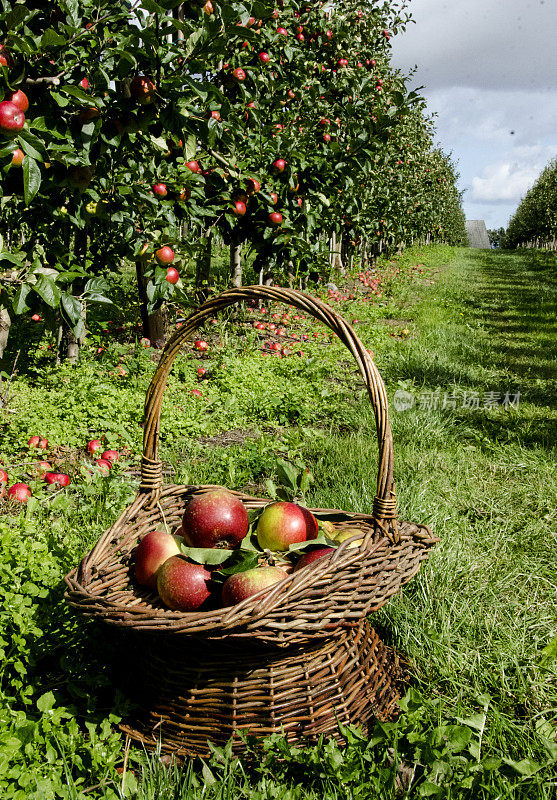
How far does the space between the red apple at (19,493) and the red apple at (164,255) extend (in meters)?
1.40

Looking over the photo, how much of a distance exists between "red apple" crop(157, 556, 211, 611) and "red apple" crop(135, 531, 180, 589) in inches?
3.6

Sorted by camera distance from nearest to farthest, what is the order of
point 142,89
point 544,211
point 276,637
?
point 276,637 < point 142,89 < point 544,211

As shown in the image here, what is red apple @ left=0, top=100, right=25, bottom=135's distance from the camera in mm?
1640

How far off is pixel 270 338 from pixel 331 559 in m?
4.69

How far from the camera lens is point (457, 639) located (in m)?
1.71

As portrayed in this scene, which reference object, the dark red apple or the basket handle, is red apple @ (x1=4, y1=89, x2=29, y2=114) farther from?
the basket handle

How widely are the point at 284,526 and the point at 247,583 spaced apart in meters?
0.23

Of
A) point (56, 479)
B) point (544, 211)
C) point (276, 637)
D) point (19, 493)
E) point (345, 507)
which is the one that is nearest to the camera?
point (276, 637)

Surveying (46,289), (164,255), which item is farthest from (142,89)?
(164,255)

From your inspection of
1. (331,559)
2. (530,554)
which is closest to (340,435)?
(530,554)

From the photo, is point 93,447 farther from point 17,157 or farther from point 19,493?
point 17,157

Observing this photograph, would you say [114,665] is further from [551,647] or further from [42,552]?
[551,647]

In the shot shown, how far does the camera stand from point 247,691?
1283mm

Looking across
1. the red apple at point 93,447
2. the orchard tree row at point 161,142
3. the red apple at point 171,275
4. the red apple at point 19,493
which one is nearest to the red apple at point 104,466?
the red apple at point 93,447
